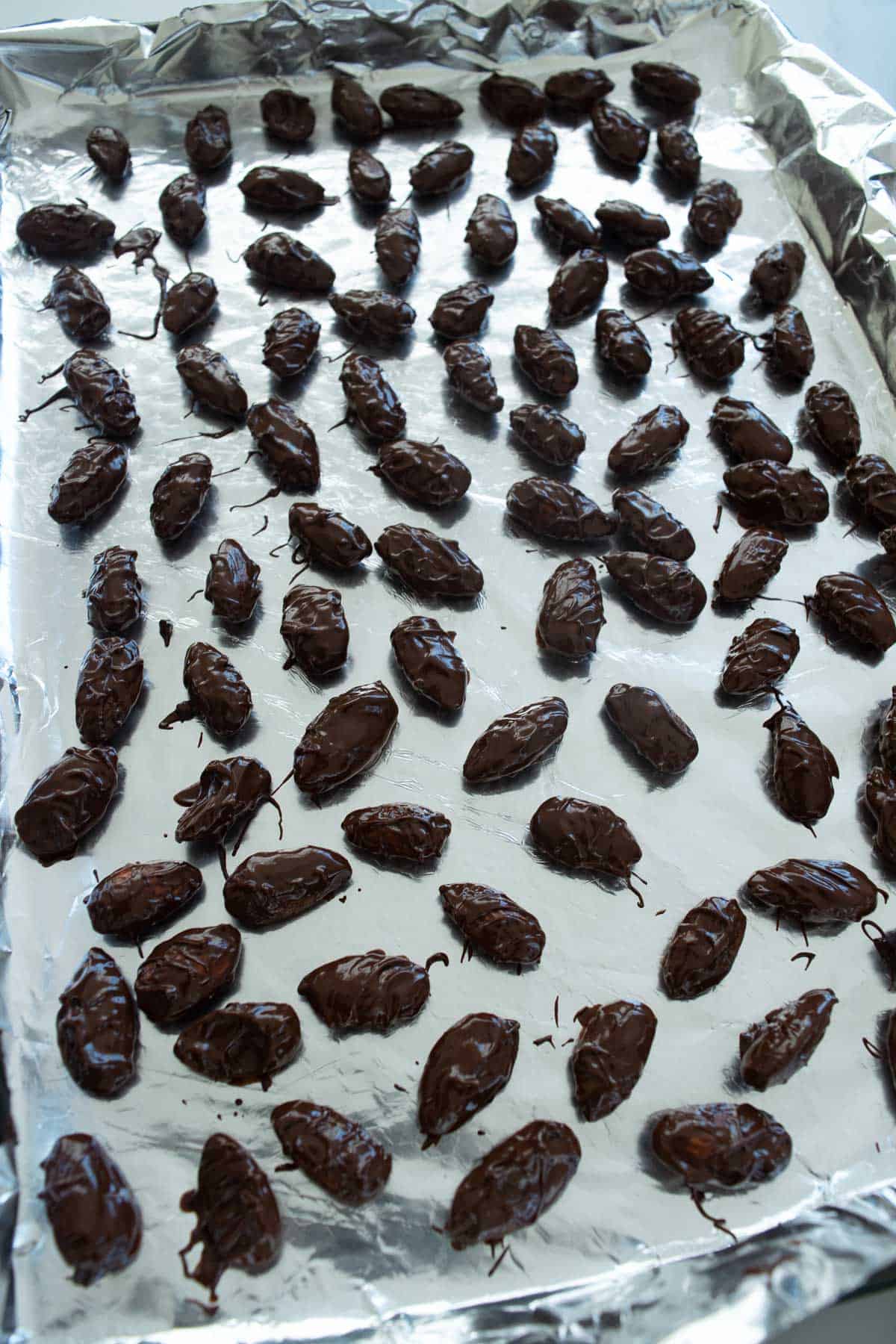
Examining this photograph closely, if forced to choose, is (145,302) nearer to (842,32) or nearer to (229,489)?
(229,489)

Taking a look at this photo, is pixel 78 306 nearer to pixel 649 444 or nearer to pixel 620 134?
pixel 649 444

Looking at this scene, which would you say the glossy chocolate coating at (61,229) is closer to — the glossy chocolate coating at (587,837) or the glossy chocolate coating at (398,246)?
the glossy chocolate coating at (398,246)

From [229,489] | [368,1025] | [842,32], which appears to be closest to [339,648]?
[229,489]

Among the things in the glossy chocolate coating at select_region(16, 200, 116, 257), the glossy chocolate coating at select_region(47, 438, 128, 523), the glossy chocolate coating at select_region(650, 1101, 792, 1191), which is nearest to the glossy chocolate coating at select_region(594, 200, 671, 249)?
the glossy chocolate coating at select_region(16, 200, 116, 257)

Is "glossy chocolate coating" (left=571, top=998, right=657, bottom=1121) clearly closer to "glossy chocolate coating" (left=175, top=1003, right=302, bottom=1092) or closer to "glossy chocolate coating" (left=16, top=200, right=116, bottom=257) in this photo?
"glossy chocolate coating" (left=175, top=1003, right=302, bottom=1092)

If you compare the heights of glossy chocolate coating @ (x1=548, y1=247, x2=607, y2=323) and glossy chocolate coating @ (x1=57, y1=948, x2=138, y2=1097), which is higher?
glossy chocolate coating @ (x1=548, y1=247, x2=607, y2=323)
